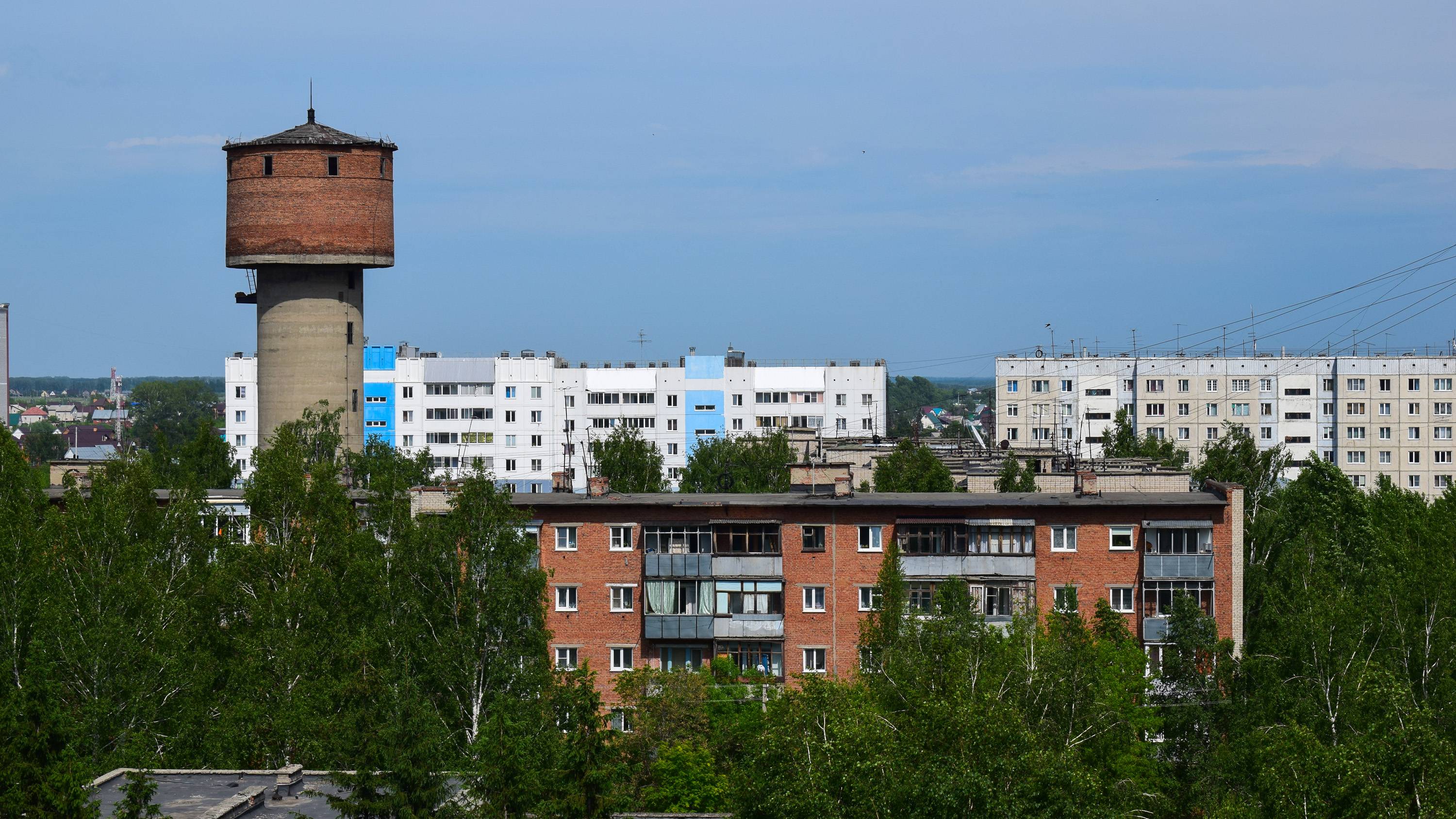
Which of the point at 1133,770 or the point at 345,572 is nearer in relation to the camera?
the point at 1133,770

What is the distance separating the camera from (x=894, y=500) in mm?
46938

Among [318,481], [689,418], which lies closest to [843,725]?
[318,481]

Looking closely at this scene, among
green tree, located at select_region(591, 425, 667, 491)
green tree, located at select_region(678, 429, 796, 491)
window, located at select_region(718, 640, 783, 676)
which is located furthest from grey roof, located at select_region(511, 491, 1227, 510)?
green tree, located at select_region(591, 425, 667, 491)

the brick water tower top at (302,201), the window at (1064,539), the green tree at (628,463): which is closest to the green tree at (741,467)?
the green tree at (628,463)

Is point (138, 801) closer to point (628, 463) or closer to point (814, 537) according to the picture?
point (814, 537)

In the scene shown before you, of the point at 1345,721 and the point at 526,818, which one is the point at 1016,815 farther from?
the point at 1345,721

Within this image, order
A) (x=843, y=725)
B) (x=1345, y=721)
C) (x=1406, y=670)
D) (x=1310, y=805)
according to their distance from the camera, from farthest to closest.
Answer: (x=1406, y=670) < (x=1345, y=721) < (x=843, y=725) < (x=1310, y=805)

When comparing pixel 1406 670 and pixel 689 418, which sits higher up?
pixel 689 418

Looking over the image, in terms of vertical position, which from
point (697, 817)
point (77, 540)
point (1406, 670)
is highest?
point (77, 540)

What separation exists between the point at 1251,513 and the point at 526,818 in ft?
124

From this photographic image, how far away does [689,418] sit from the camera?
12112 centimetres

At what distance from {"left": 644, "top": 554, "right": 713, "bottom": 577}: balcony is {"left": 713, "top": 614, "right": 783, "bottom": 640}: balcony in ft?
4.10

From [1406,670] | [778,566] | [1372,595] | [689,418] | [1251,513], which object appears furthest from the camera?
[689,418]

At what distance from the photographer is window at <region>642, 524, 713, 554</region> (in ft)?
153
